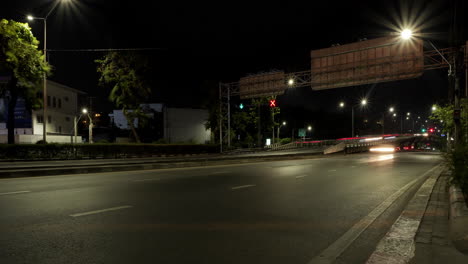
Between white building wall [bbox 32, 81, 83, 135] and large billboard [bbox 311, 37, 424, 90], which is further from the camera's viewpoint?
white building wall [bbox 32, 81, 83, 135]

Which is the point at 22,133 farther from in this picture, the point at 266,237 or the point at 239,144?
the point at 266,237

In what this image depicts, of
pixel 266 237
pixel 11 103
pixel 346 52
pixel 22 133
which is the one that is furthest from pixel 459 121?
pixel 22 133

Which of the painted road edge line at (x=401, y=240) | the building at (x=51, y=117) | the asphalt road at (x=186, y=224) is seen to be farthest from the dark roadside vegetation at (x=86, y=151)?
the painted road edge line at (x=401, y=240)

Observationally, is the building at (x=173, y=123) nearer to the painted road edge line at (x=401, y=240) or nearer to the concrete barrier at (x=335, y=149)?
the concrete barrier at (x=335, y=149)

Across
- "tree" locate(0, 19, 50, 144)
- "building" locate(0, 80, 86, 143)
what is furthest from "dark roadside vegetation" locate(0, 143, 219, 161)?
"building" locate(0, 80, 86, 143)

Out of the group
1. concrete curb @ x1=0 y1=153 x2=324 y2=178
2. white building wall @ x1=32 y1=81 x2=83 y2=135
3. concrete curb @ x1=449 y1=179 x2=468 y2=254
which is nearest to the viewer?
concrete curb @ x1=449 y1=179 x2=468 y2=254

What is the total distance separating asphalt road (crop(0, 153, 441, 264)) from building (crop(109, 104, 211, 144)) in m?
52.4

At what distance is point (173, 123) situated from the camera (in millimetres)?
64062

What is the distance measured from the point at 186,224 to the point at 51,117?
1985 inches

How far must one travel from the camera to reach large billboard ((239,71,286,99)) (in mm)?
41969

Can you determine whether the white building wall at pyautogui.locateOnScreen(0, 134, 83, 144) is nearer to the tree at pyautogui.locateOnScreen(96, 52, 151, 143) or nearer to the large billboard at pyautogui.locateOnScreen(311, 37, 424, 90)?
the tree at pyautogui.locateOnScreen(96, 52, 151, 143)

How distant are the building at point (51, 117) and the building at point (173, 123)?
35.4 ft

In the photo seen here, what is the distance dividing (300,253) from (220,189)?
6.66 m

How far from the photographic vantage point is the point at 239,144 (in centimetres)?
6531
